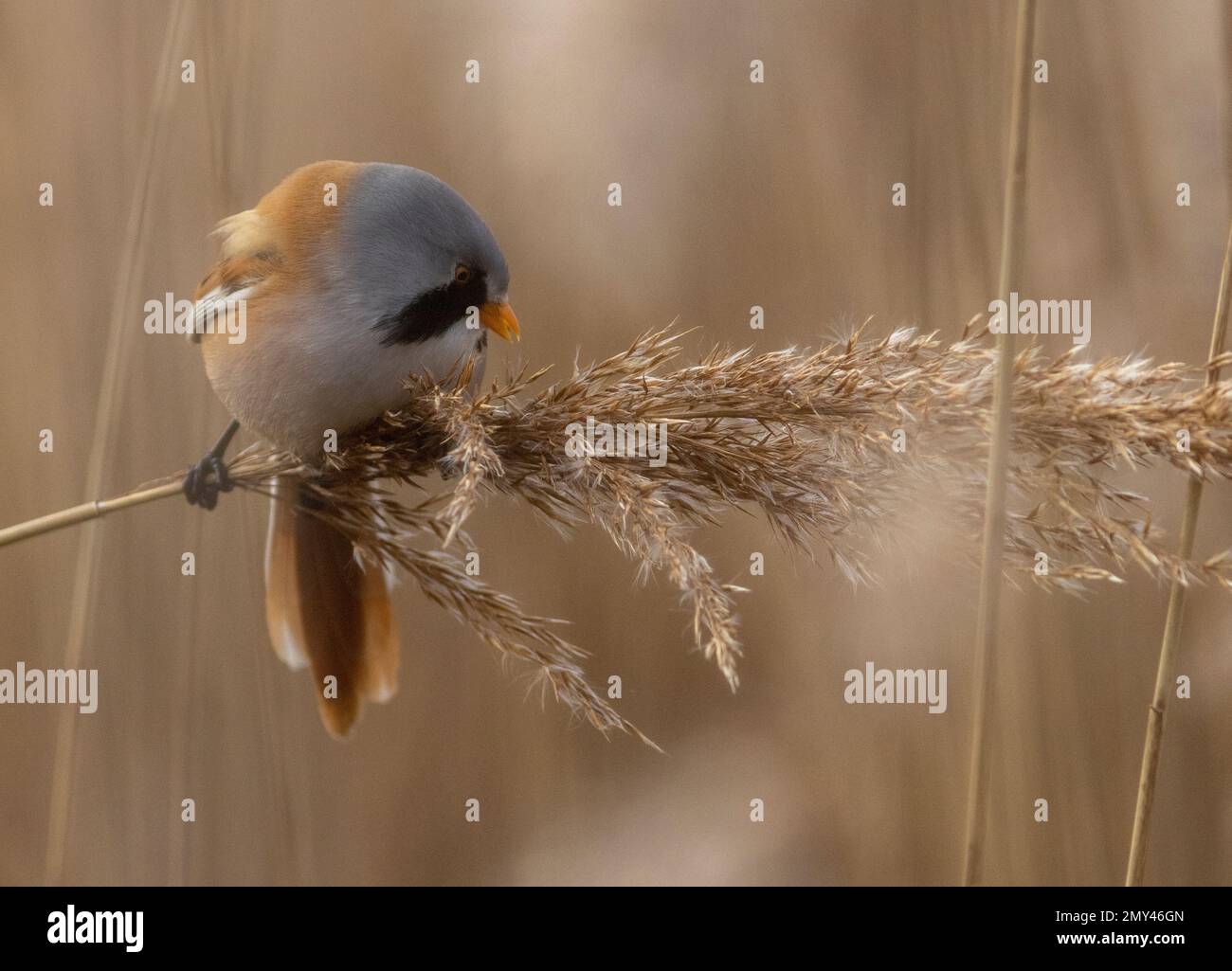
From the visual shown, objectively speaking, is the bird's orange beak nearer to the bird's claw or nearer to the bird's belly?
the bird's belly

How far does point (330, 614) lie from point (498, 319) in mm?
644

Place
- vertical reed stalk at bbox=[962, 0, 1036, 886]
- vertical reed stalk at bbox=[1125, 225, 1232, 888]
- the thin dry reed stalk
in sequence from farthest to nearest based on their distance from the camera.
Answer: the thin dry reed stalk → vertical reed stalk at bbox=[1125, 225, 1232, 888] → vertical reed stalk at bbox=[962, 0, 1036, 886]

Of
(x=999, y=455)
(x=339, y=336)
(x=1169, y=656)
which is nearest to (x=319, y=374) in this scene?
(x=339, y=336)

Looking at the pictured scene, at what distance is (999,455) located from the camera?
1045 mm

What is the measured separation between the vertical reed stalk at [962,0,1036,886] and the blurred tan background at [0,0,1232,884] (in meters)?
0.89

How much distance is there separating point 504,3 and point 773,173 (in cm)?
84

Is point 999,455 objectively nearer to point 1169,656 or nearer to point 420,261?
point 1169,656

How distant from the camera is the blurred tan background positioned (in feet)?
6.94

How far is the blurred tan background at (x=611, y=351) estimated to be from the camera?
212 cm

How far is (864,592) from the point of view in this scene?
225cm

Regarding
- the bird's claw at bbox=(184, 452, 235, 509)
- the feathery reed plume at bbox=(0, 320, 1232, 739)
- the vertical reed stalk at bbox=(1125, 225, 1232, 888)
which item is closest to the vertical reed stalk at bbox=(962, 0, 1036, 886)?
the feathery reed plume at bbox=(0, 320, 1232, 739)

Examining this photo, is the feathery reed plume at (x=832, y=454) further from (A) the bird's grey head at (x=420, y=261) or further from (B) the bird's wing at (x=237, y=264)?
(B) the bird's wing at (x=237, y=264)

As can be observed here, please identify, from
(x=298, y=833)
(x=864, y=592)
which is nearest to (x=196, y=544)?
(x=298, y=833)
